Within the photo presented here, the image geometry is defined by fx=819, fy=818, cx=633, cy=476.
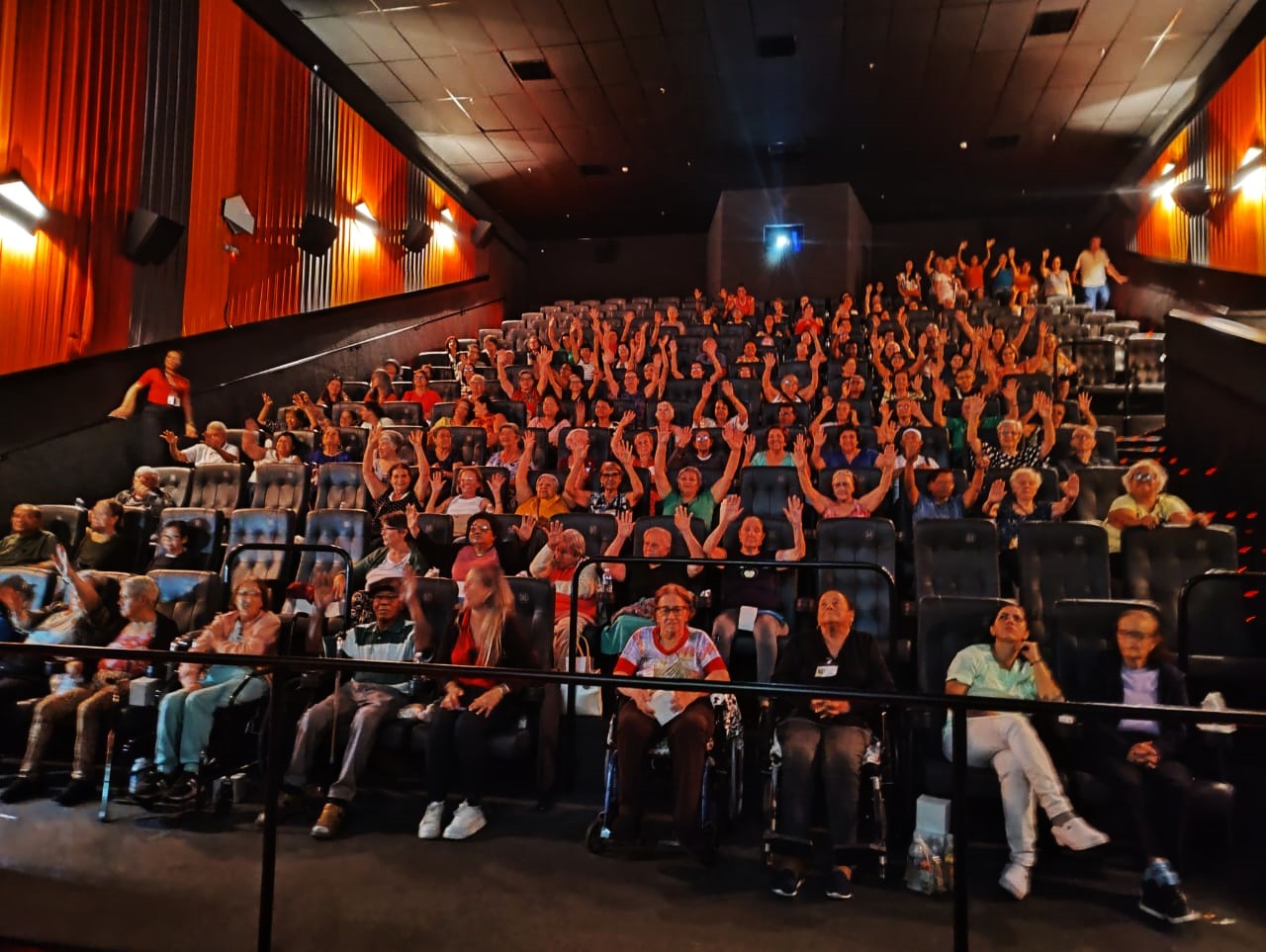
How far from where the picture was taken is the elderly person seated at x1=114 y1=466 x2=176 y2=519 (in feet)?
16.2

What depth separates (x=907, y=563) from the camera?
3.93 metres

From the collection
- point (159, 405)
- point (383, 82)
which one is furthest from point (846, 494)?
point (383, 82)

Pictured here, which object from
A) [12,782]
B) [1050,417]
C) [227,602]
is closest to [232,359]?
[227,602]

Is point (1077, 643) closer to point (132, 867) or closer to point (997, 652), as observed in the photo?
point (997, 652)

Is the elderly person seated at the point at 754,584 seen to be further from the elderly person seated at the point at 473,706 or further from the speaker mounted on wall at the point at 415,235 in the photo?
the speaker mounted on wall at the point at 415,235

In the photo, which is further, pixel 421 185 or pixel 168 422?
pixel 421 185

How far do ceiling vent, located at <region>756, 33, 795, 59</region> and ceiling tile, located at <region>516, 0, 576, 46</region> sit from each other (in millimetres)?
1767

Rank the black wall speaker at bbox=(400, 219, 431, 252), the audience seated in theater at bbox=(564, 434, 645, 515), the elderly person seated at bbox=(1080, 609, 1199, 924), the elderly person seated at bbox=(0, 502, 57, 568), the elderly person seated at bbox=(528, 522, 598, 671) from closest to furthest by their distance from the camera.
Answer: the elderly person seated at bbox=(1080, 609, 1199, 924)
the elderly person seated at bbox=(528, 522, 598, 671)
the elderly person seated at bbox=(0, 502, 57, 568)
the audience seated in theater at bbox=(564, 434, 645, 515)
the black wall speaker at bbox=(400, 219, 431, 252)

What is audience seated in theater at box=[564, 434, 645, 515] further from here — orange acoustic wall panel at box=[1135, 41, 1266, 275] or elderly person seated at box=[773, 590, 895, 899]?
orange acoustic wall panel at box=[1135, 41, 1266, 275]

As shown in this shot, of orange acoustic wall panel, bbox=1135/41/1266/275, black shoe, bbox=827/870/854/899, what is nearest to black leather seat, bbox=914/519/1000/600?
black shoe, bbox=827/870/854/899

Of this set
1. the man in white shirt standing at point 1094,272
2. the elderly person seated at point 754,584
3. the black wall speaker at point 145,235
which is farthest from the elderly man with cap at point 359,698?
the man in white shirt standing at point 1094,272

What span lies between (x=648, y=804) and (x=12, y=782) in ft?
7.35

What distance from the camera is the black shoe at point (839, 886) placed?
2217 mm

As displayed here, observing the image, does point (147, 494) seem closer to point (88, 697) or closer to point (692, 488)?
point (88, 697)
